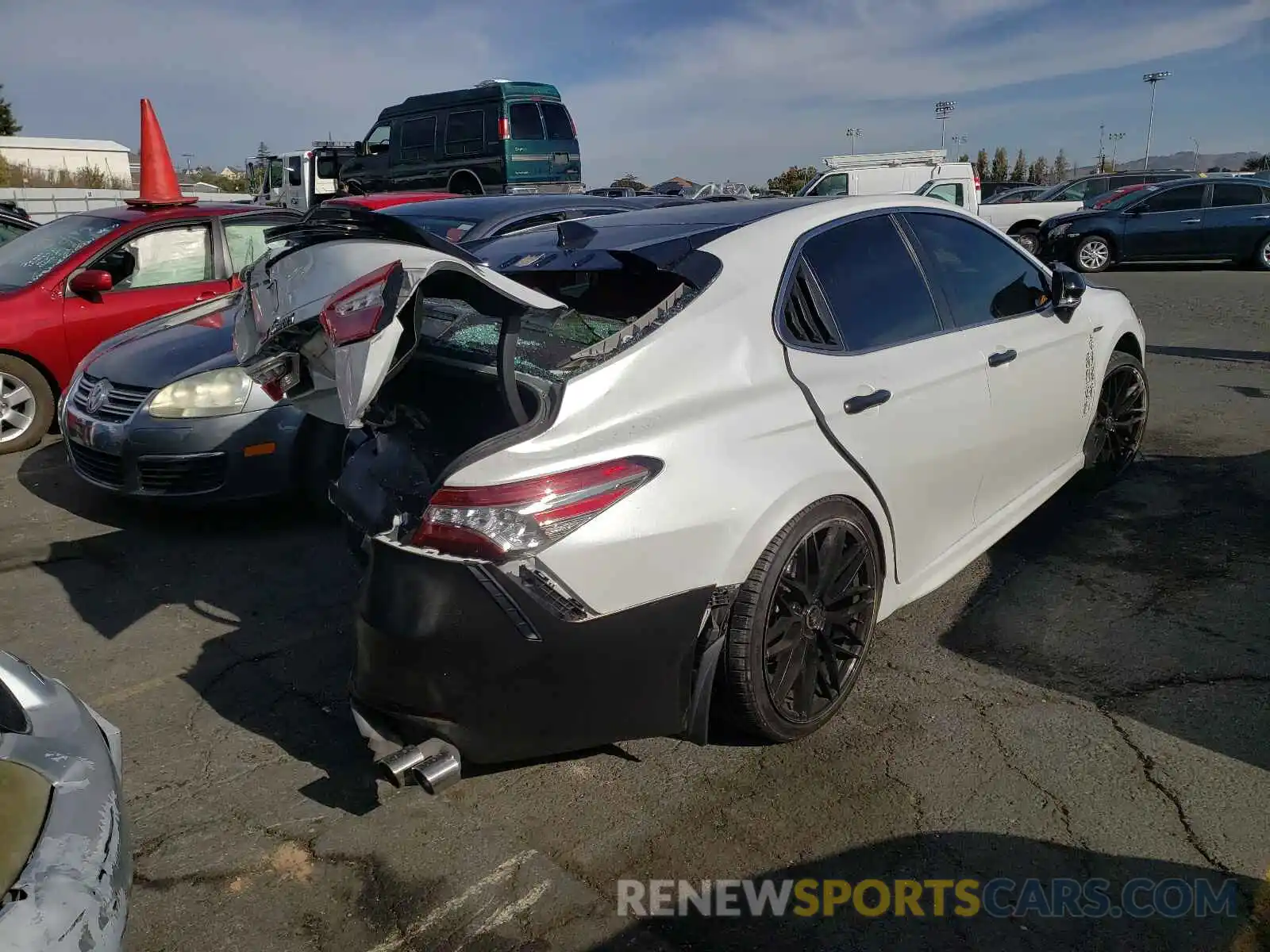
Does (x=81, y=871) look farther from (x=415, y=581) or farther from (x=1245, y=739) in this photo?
(x=1245, y=739)

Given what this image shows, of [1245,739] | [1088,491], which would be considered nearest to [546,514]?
[1245,739]

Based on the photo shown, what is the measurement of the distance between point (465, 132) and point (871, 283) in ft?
50.5

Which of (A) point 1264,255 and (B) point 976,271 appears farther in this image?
(A) point 1264,255

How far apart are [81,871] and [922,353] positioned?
2.85 meters

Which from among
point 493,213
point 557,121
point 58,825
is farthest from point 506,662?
point 557,121

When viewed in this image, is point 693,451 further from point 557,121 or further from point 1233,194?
point 1233,194

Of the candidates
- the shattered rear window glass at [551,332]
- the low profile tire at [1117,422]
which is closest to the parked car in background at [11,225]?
the shattered rear window glass at [551,332]

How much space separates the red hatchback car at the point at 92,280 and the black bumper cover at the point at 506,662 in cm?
470

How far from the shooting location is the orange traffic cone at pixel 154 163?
8.00 m

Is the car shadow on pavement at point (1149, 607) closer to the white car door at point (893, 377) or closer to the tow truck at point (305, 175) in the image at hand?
the white car door at point (893, 377)

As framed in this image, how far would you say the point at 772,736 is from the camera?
296 cm

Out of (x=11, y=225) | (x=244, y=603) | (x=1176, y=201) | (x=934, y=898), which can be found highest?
(x=1176, y=201)

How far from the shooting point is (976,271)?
13.3 ft

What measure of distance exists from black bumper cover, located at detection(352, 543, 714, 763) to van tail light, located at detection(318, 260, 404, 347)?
0.56 meters
